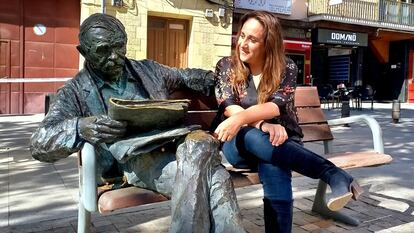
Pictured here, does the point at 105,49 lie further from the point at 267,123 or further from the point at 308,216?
the point at 308,216

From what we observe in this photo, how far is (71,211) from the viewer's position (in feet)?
11.8

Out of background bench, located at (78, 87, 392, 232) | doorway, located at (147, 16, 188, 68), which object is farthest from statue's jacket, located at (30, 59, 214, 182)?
doorway, located at (147, 16, 188, 68)

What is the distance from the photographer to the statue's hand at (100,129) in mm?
2062

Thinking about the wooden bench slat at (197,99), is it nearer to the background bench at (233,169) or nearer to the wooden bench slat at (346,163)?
the background bench at (233,169)

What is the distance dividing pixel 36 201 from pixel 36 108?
815 cm

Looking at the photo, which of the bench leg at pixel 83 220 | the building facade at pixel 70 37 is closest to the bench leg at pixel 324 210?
the bench leg at pixel 83 220

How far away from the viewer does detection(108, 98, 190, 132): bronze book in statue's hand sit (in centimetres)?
203

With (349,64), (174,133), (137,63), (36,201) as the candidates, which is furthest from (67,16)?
(349,64)

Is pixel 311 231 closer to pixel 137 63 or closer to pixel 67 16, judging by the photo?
pixel 137 63

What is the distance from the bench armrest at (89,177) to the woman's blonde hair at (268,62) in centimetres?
103

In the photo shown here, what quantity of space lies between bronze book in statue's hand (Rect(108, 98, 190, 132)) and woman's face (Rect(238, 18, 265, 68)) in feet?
2.12

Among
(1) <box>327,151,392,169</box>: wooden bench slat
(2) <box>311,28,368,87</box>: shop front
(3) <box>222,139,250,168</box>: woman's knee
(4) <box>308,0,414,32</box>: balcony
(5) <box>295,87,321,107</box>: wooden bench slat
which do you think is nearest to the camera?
(3) <box>222,139,250,168</box>: woman's knee

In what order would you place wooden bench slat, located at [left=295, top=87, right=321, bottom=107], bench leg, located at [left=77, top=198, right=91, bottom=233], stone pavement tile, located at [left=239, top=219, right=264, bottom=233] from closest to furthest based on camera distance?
1. bench leg, located at [left=77, top=198, right=91, bottom=233]
2. stone pavement tile, located at [left=239, top=219, right=264, bottom=233]
3. wooden bench slat, located at [left=295, top=87, right=321, bottom=107]

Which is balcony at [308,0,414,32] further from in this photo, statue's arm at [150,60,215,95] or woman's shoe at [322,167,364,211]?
woman's shoe at [322,167,364,211]
